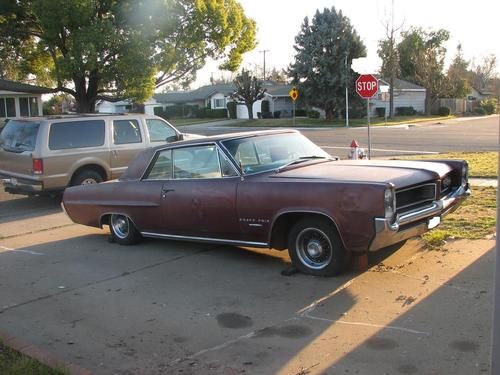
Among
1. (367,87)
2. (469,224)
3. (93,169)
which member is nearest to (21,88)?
(93,169)

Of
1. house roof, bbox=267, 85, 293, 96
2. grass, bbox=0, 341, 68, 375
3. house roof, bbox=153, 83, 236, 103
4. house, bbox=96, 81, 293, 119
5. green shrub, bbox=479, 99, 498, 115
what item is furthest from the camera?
house roof, bbox=153, 83, 236, 103

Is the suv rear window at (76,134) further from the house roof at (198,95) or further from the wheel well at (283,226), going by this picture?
the house roof at (198,95)

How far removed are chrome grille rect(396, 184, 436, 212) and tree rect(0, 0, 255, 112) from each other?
67.5ft

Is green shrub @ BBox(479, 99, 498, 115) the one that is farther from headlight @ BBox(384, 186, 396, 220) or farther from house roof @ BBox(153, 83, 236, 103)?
headlight @ BBox(384, 186, 396, 220)

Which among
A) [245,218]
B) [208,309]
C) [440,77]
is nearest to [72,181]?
[245,218]

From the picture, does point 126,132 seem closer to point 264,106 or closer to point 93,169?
point 93,169

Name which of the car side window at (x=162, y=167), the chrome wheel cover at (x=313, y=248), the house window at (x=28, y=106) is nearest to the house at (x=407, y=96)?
the house window at (x=28, y=106)

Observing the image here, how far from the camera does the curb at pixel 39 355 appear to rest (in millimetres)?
3865

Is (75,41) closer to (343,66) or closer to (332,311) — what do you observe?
(332,311)

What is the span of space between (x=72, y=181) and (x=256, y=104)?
51.6 meters

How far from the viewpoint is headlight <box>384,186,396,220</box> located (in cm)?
519

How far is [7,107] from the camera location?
33781mm

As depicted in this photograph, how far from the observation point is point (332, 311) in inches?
194

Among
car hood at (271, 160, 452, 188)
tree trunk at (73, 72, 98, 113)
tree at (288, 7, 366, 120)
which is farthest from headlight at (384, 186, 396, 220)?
tree at (288, 7, 366, 120)
